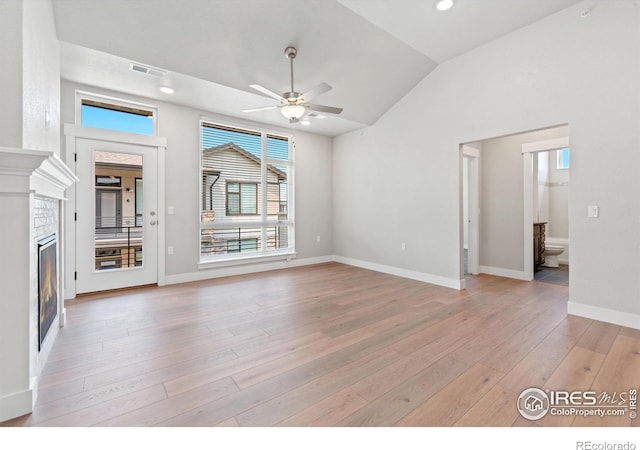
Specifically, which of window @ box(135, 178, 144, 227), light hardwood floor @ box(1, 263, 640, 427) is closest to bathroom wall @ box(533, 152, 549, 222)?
light hardwood floor @ box(1, 263, 640, 427)

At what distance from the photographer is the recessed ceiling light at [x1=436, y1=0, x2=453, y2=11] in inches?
115

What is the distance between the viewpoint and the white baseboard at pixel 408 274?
13.5 feet

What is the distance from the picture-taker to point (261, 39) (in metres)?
3.20

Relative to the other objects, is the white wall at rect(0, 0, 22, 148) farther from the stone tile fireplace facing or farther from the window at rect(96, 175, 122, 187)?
the window at rect(96, 175, 122, 187)

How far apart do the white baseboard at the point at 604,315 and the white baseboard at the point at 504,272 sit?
1591 millimetres

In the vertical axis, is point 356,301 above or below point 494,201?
below

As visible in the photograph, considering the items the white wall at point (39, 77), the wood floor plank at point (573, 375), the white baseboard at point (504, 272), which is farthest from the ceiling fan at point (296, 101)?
the white baseboard at point (504, 272)

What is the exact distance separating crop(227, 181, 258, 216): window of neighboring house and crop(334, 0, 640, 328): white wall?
239 centimetres

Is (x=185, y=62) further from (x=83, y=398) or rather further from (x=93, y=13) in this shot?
(x=83, y=398)

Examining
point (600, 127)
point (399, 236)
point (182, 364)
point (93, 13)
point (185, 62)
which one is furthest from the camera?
point (399, 236)

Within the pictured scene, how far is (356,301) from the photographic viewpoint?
353cm

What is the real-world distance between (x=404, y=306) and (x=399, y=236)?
182 centimetres

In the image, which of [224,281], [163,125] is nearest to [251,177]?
[163,125]

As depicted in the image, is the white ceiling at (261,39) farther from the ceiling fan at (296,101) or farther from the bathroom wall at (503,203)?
the bathroom wall at (503,203)
